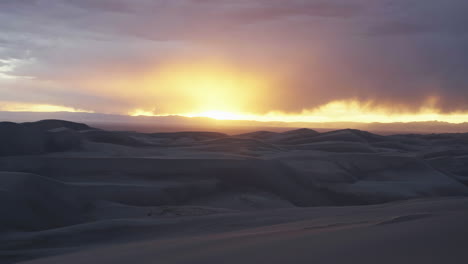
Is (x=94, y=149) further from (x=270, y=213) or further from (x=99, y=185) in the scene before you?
(x=270, y=213)

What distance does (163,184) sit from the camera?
28.0 feet

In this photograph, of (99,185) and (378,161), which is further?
(378,161)

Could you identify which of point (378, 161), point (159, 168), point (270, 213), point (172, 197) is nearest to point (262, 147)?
point (378, 161)

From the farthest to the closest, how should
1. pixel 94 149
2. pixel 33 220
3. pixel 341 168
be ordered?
pixel 94 149, pixel 341 168, pixel 33 220

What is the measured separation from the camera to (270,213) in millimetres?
5344

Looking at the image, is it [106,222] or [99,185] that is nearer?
[106,222]

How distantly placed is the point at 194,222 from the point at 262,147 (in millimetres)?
11161

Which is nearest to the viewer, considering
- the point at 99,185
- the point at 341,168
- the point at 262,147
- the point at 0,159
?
the point at 99,185

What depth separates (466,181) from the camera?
492 inches

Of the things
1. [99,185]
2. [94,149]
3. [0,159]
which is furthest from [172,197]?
[94,149]

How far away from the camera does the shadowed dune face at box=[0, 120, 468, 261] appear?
5.55m

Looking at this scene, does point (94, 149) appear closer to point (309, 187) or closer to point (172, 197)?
point (172, 197)

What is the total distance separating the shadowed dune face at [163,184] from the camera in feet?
18.2

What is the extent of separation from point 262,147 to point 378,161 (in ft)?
15.3
